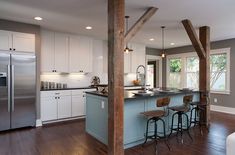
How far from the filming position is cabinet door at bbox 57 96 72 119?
16.3 ft

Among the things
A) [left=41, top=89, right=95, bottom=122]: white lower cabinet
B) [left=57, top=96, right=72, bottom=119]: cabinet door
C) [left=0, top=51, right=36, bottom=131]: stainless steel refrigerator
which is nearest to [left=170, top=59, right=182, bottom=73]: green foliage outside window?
[left=41, top=89, right=95, bottom=122]: white lower cabinet

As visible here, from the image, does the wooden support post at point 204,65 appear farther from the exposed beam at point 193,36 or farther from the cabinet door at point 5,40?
the cabinet door at point 5,40

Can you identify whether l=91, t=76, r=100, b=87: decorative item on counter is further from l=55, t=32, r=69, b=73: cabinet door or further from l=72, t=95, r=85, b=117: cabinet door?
l=55, t=32, r=69, b=73: cabinet door

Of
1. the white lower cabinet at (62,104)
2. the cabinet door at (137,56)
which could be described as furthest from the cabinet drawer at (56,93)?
the cabinet door at (137,56)

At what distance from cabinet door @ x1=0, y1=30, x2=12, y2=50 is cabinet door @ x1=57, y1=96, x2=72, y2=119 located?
6.18 ft

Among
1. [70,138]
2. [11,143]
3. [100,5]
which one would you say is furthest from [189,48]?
[11,143]

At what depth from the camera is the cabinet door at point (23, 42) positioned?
423 cm

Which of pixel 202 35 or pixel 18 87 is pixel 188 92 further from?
pixel 18 87

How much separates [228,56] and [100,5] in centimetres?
541

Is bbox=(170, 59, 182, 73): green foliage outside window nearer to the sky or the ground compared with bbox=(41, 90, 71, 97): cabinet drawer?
nearer to the sky

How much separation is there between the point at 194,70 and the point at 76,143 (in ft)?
19.9

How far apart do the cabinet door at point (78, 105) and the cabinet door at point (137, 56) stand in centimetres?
271

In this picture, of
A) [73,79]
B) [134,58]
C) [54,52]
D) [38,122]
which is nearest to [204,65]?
[134,58]

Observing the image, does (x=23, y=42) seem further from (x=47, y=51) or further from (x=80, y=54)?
(x=80, y=54)
